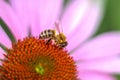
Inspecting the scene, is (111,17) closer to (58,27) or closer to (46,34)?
(58,27)

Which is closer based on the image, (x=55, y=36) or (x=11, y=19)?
(x=11, y=19)

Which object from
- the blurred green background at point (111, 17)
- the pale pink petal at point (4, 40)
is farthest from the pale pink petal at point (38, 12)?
the blurred green background at point (111, 17)

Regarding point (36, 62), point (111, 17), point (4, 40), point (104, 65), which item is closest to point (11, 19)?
point (4, 40)

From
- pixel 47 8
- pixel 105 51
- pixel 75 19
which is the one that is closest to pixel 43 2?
pixel 47 8

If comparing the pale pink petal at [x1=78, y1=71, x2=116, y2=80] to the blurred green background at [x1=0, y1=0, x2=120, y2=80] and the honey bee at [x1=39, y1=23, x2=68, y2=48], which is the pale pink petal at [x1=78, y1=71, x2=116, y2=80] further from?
the blurred green background at [x1=0, y1=0, x2=120, y2=80]

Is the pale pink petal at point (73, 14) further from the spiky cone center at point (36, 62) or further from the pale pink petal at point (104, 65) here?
the spiky cone center at point (36, 62)

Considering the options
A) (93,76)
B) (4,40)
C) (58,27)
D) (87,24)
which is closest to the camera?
(4,40)

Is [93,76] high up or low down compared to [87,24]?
down
